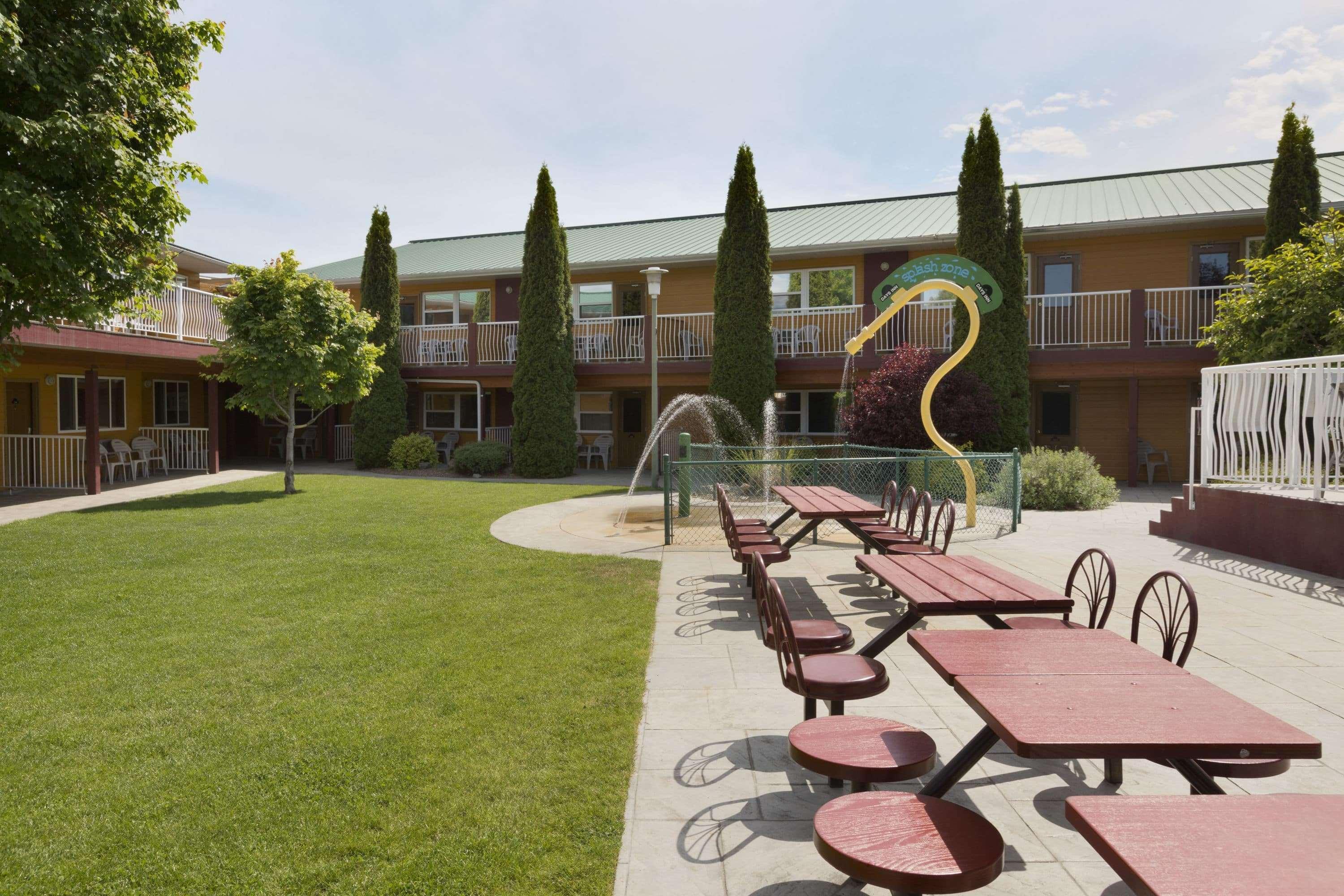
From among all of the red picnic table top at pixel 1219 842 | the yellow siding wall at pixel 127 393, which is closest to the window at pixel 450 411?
the yellow siding wall at pixel 127 393

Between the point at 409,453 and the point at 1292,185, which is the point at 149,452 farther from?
the point at 1292,185

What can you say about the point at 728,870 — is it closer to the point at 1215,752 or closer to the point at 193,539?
the point at 1215,752

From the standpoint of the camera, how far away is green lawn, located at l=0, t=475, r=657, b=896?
2957mm

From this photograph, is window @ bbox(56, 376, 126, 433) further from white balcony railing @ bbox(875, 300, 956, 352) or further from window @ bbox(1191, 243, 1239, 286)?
window @ bbox(1191, 243, 1239, 286)

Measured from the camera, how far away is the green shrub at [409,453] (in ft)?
67.5

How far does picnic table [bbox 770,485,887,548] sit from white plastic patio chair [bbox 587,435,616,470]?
13.6 metres

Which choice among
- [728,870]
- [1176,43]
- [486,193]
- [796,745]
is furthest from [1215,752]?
[486,193]

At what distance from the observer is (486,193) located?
2073 centimetres

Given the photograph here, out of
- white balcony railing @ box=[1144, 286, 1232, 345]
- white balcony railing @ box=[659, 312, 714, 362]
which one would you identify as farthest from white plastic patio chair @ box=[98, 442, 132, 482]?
white balcony railing @ box=[1144, 286, 1232, 345]

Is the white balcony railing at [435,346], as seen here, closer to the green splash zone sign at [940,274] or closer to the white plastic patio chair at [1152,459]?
the green splash zone sign at [940,274]

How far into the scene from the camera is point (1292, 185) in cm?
1512

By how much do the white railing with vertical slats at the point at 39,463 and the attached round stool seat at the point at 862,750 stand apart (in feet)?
59.7

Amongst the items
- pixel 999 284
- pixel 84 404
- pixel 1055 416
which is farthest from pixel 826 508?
pixel 84 404

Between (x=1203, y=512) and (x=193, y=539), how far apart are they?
13205mm
